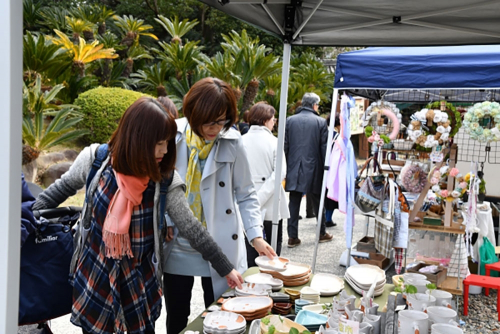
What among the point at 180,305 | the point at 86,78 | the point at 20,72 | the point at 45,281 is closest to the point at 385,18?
the point at 180,305

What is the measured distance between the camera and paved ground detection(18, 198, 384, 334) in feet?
12.7

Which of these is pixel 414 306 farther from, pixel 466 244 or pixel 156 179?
pixel 466 244

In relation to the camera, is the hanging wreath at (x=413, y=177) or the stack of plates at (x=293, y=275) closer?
the stack of plates at (x=293, y=275)

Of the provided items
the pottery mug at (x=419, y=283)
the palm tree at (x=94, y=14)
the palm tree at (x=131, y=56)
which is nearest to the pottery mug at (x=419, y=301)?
the pottery mug at (x=419, y=283)

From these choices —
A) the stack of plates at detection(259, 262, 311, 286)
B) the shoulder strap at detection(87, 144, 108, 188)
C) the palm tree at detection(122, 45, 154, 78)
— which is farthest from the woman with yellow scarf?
the palm tree at detection(122, 45, 154, 78)

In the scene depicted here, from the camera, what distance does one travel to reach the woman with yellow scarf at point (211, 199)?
2244 millimetres

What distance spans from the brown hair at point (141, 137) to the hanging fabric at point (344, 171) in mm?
3378

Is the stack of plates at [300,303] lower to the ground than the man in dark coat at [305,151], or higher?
lower

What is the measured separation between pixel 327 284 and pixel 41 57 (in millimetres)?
8609

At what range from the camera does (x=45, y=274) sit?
6.77ft

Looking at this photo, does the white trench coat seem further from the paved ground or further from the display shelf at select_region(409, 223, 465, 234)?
the display shelf at select_region(409, 223, 465, 234)

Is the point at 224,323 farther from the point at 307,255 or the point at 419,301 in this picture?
the point at 307,255

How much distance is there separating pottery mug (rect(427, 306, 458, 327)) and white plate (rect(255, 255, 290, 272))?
0.82m

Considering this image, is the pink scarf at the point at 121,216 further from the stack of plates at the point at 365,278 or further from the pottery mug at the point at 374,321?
the stack of plates at the point at 365,278
